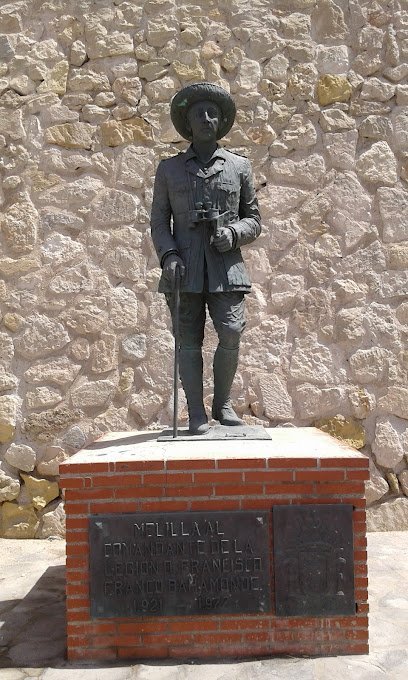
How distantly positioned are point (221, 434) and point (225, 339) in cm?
46

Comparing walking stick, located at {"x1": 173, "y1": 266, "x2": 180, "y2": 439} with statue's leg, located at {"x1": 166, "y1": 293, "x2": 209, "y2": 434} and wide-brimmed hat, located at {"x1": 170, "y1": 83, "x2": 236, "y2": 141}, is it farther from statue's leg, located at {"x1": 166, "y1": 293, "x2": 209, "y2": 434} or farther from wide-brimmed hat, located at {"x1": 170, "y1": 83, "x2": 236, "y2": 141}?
wide-brimmed hat, located at {"x1": 170, "y1": 83, "x2": 236, "y2": 141}

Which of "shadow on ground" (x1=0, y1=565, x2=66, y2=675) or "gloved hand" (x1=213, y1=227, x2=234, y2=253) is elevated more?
"gloved hand" (x1=213, y1=227, x2=234, y2=253)

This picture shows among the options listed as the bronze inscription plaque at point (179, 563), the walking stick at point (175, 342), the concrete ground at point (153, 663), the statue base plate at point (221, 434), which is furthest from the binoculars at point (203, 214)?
the concrete ground at point (153, 663)

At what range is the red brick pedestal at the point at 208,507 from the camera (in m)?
2.37

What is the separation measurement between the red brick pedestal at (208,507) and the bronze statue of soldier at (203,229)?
0.57m

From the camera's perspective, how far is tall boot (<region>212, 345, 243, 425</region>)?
3.08 metres

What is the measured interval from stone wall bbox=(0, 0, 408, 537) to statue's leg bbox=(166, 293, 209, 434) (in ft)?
3.90

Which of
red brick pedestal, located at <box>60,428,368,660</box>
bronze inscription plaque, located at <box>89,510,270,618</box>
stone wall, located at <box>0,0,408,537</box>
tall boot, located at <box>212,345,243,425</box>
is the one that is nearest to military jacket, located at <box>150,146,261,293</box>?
tall boot, located at <box>212,345,243,425</box>

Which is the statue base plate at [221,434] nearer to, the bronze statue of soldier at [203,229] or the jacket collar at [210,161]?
the bronze statue of soldier at [203,229]

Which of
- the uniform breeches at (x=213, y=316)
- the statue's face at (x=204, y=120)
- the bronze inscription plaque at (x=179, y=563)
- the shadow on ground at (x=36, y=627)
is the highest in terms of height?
the statue's face at (x=204, y=120)

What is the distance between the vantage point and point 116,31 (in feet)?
14.8

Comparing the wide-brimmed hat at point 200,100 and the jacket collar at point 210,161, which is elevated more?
the wide-brimmed hat at point 200,100

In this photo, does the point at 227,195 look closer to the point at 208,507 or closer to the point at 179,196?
the point at 179,196

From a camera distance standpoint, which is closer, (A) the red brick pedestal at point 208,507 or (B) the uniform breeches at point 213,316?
(A) the red brick pedestal at point 208,507
